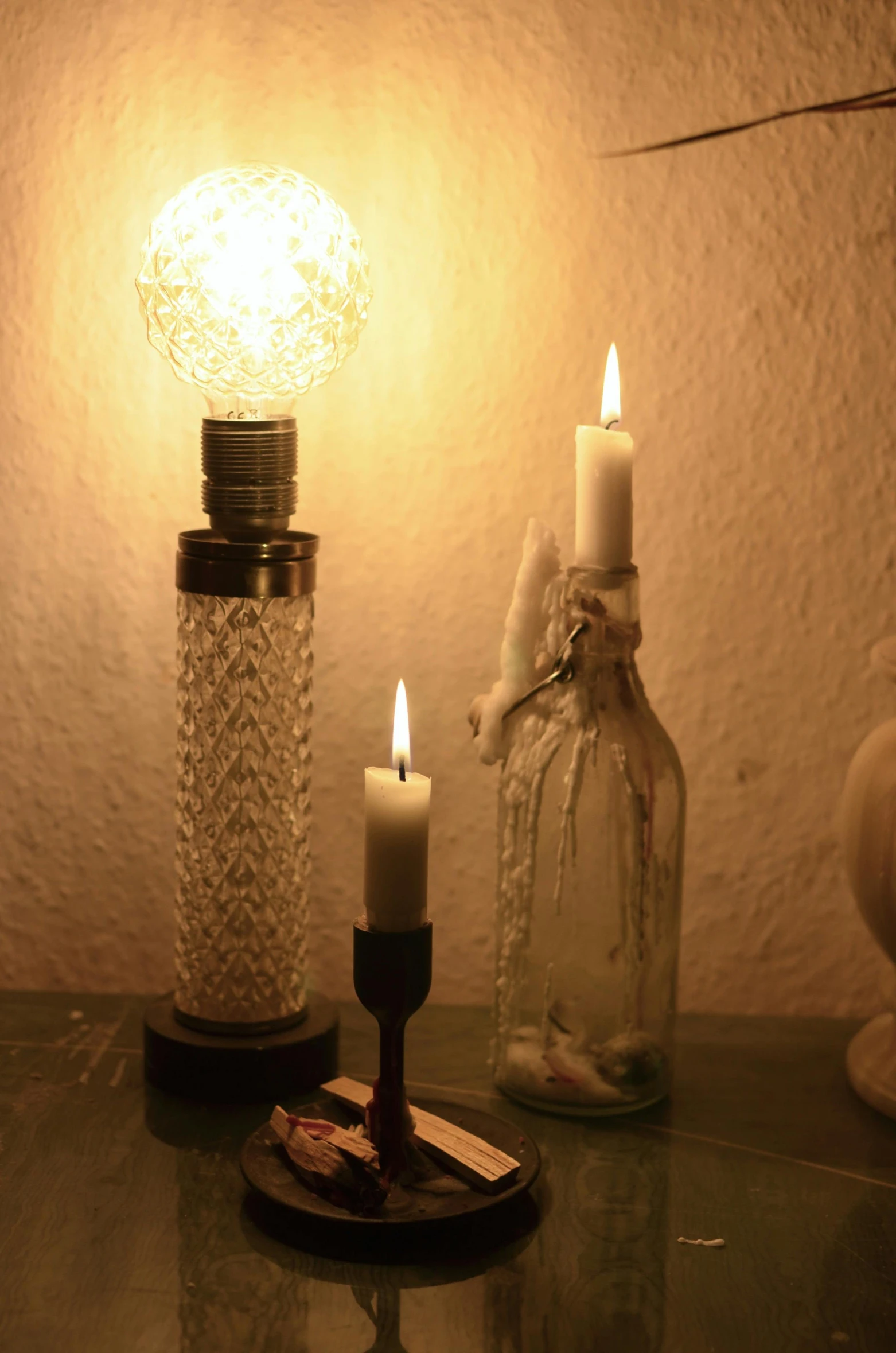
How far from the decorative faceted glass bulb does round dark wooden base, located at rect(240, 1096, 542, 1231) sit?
429 millimetres

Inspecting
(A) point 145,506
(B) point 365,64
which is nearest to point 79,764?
(A) point 145,506

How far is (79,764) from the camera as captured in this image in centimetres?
106

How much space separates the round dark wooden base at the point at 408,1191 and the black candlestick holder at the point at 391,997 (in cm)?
3

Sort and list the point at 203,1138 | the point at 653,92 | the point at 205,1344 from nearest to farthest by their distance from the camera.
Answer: the point at 205,1344, the point at 203,1138, the point at 653,92

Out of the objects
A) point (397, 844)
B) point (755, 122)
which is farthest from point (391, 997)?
point (755, 122)

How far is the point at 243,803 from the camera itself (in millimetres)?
902

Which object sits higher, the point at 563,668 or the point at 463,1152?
the point at 563,668

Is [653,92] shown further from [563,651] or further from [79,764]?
[79,764]

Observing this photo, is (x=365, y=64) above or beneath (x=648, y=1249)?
above

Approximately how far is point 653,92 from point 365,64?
0.19m

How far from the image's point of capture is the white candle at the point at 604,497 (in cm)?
85

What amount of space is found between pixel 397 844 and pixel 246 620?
213 millimetres

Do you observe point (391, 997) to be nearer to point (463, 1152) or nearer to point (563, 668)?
point (463, 1152)

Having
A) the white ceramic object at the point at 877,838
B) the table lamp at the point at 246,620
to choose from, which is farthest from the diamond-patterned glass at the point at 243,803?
the white ceramic object at the point at 877,838
